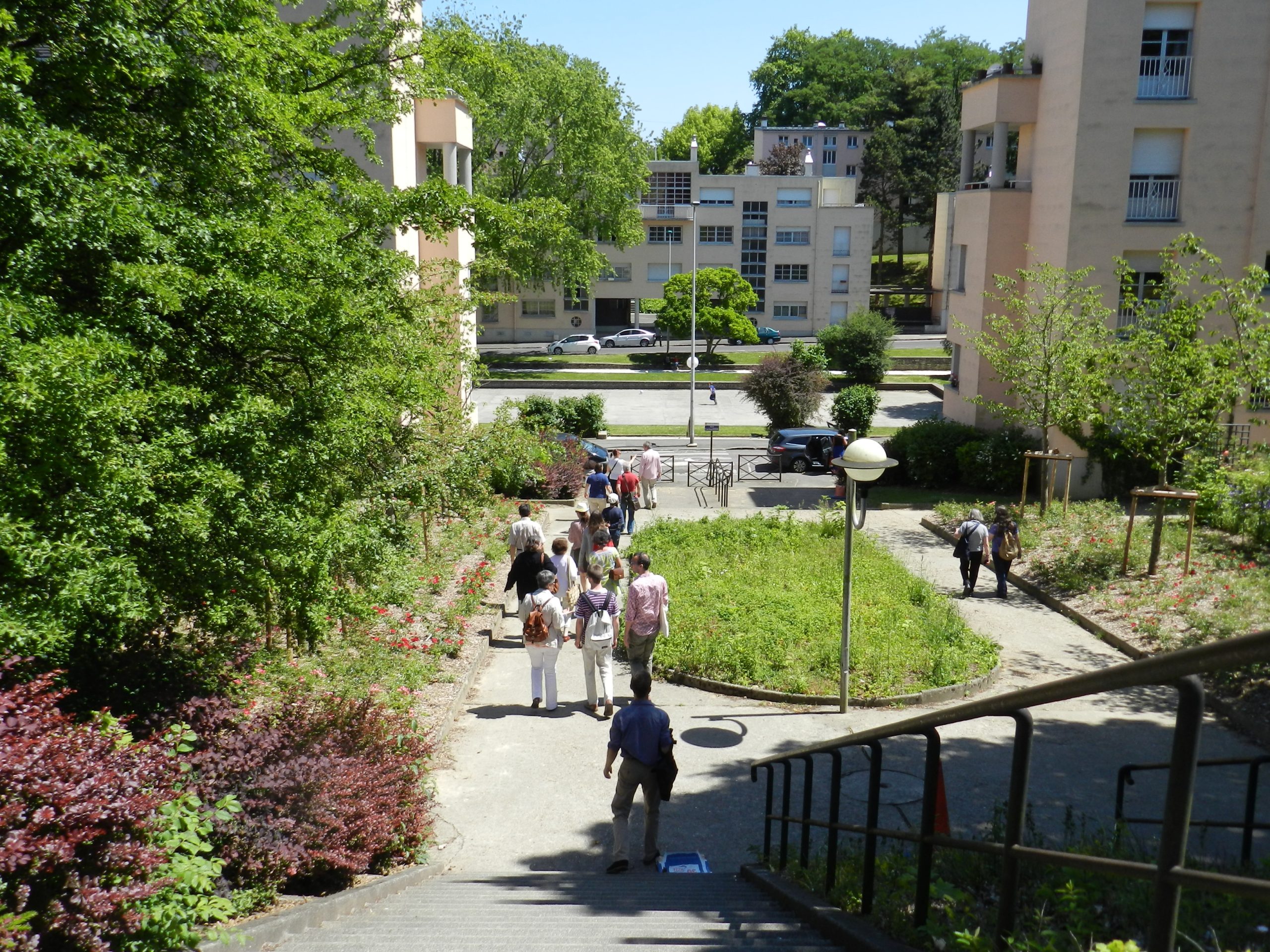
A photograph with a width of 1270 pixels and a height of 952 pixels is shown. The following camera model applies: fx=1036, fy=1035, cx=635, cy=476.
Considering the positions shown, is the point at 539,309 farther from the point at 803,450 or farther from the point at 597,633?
the point at 597,633

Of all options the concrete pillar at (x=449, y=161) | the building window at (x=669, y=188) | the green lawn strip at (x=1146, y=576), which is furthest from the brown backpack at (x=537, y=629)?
the building window at (x=669, y=188)

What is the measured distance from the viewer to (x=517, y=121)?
51125 mm

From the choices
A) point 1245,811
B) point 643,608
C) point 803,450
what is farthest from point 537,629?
point 803,450

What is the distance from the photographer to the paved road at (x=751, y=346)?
6000 cm

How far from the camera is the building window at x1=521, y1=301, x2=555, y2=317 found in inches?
2603

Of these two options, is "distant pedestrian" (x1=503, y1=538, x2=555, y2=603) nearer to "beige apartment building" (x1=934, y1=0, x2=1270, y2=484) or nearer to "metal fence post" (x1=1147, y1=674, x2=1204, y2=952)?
"metal fence post" (x1=1147, y1=674, x2=1204, y2=952)

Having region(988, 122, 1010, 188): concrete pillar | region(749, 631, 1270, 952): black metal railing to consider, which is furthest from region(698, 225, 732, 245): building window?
region(749, 631, 1270, 952): black metal railing

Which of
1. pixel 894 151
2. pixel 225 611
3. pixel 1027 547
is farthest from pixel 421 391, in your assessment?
pixel 894 151

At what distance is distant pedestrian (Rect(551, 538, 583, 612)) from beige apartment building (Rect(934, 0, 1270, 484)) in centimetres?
1311

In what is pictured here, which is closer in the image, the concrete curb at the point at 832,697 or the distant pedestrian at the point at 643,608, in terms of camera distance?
the distant pedestrian at the point at 643,608

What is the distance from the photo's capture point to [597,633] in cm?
1083

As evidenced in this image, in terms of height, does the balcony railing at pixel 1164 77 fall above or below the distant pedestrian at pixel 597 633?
above

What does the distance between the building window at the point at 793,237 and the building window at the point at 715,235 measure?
10.1 feet

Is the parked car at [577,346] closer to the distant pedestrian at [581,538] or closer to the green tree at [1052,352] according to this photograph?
the green tree at [1052,352]
